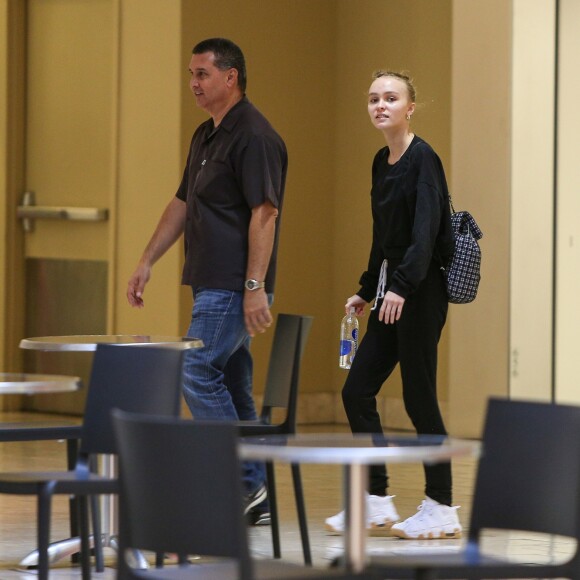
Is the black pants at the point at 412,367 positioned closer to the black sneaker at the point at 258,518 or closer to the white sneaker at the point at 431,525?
the white sneaker at the point at 431,525

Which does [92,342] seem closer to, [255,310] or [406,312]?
[255,310]

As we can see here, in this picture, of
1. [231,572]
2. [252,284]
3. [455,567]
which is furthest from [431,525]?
[231,572]

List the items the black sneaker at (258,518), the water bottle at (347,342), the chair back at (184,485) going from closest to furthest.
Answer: the chair back at (184,485) < the black sneaker at (258,518) < the water bottle at (347,342)

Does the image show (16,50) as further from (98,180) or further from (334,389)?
(334,389)

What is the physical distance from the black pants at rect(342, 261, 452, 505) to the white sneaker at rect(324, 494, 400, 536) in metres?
0.06

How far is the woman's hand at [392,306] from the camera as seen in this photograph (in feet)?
17.8

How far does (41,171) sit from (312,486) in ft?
12.3

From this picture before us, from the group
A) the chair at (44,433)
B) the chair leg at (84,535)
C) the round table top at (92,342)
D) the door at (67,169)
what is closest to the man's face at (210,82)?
the round table top at (92,342)

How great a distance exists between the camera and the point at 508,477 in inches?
141

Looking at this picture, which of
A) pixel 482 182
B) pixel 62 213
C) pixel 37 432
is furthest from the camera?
pixel 62 213

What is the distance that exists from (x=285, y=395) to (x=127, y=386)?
2.86ft

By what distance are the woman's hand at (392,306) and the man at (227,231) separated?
45cm

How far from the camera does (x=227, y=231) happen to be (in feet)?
18.6

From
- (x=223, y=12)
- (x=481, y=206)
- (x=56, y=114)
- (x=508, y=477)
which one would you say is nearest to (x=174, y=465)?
(x=508, y=477)
